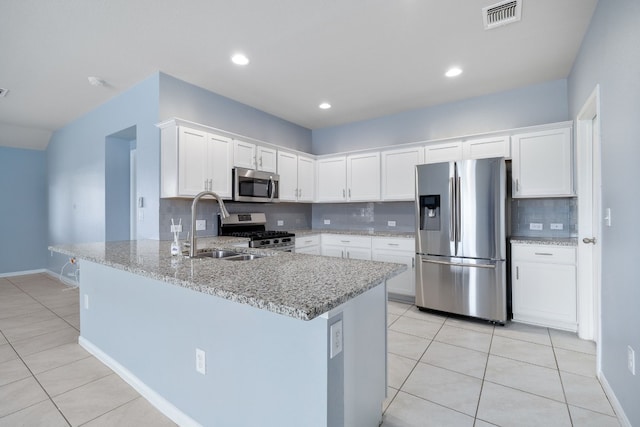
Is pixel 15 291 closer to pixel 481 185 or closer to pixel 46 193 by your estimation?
pixel 46 193

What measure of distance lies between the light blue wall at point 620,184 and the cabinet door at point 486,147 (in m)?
1.27

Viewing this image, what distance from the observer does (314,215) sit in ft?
18.1

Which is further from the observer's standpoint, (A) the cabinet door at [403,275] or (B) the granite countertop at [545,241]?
(A) the cabinet door at [403,275]

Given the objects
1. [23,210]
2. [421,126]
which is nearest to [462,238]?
[421,126]

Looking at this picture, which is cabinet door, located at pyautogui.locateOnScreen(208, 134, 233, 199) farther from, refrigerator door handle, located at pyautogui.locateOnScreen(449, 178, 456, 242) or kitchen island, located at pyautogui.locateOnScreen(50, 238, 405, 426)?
refrigerator door handle, located at pyautogui.locateOnScreen(449, 178, 456, 242)

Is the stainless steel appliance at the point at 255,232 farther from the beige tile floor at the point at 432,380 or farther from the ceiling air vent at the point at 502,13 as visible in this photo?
the ceiling air vent at the point at 502,13

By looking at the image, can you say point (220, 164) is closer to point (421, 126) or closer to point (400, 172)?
point (400, 172)

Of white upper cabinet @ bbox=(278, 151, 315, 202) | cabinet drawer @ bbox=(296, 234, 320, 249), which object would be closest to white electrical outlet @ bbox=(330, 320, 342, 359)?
cabinet drawer @ bbox=(296, 234, 320, 249)

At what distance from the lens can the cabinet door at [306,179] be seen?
4.72 meters

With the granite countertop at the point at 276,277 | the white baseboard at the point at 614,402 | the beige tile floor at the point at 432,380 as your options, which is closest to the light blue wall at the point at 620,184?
the white baseboard at the point at 614,402

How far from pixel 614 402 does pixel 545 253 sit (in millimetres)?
1496

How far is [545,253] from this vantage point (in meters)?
3.01

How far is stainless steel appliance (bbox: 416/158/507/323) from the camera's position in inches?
121

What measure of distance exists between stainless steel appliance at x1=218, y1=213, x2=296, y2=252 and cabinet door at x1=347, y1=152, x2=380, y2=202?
1221 mm
